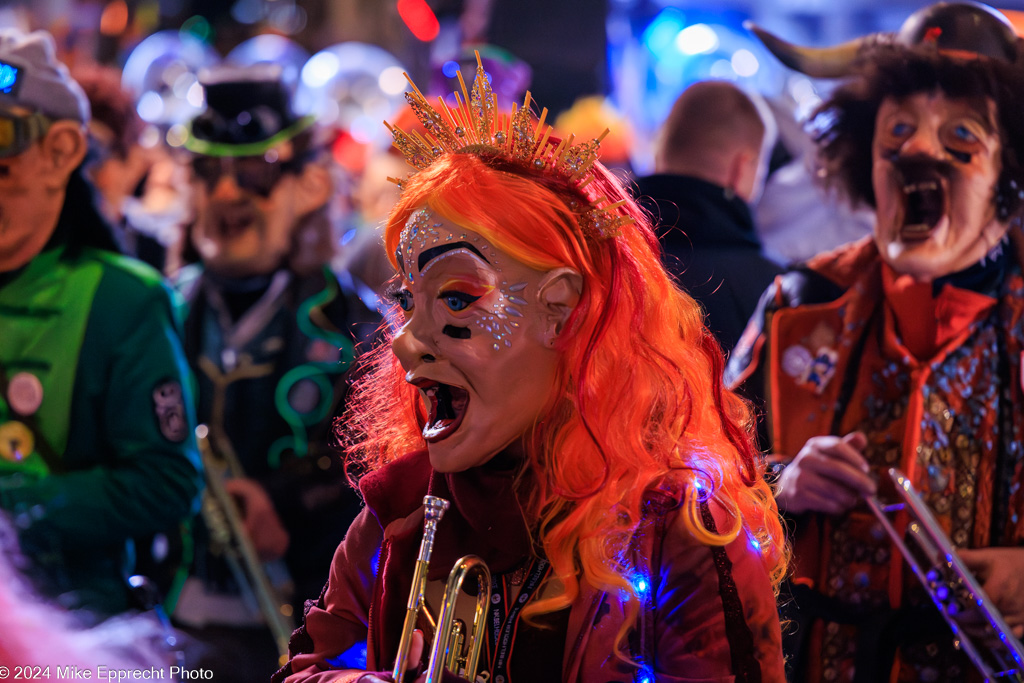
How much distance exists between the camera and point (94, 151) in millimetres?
2889

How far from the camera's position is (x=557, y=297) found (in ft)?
5.07

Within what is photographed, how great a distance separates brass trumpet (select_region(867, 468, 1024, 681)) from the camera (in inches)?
81.1

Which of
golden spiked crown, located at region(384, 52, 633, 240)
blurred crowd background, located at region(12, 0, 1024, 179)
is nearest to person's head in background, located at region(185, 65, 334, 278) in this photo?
blurred crowd background, located at region(12, 0, 1024, 179)

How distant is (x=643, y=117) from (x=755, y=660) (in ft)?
9.86

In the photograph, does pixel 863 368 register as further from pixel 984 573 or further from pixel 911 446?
pixel 984 573

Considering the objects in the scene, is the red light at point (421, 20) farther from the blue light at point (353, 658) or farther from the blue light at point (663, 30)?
the blue light at point (353, 658)

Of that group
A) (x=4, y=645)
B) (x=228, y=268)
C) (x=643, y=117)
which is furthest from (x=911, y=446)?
(x=228, y=268)

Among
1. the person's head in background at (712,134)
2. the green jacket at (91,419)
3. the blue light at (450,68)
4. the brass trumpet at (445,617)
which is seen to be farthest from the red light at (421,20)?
the brass trumpet at (445,617)

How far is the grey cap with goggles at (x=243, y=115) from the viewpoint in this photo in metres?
3.67

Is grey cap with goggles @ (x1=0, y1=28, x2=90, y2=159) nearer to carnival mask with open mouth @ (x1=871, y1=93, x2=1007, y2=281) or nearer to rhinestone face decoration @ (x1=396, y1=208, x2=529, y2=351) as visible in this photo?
rhinestone face decoration @ (x1=396, y1=208, x2=529, y2=351)

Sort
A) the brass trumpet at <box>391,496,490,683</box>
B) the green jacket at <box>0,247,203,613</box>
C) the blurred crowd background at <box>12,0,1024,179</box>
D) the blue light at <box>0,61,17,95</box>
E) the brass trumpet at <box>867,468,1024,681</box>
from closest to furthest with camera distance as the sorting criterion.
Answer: the brass trumpet at <box>391,496,490,683</box> < the brass trumpet at <box>867,468,1024,681</box> < the green jacket at <box>0,247,203,613</box> < the blue light at <box>0,61,17,95</box> < the blurred crowd background at <box>12,0,1024,179</box>

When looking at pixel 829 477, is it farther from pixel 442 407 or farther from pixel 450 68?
pixel 450 68

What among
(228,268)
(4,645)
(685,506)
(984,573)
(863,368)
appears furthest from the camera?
(228,268)

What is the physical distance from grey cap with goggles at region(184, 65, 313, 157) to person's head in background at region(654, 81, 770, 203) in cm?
156
